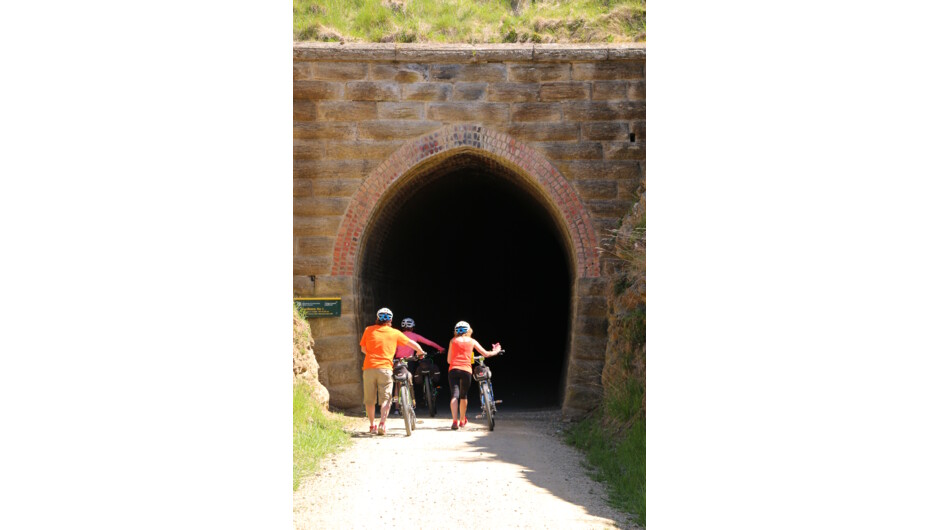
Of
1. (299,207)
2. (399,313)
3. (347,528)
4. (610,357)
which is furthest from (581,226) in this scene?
(347,528)

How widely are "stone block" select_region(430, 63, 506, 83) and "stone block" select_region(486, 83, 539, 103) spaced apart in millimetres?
117

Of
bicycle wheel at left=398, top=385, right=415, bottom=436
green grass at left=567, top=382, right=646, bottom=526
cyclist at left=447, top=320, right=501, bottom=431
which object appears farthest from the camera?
cyclist at left=447, top=320, right=501, bottom=431

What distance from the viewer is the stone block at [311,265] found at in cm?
1177

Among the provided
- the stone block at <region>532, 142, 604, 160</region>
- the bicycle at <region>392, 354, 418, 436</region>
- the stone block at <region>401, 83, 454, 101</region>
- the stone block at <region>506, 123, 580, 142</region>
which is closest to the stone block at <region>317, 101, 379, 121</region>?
the stone block at <region>401, 83, 454, 101</region>

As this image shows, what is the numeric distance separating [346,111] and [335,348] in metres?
3.31

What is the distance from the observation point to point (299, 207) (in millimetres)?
11797

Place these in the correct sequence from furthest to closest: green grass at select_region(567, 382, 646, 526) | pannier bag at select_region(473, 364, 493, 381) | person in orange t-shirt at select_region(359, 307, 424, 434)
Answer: pannier bag at select_region(473, 364, 493, 381) < person in orange t-shirt at select_region(359, 307, 424, 434) < green grass at select_region(567, 382, 646, 526)

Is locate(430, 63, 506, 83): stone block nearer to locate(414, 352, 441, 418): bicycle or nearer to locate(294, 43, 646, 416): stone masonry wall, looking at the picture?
locate(294, 43, 646, 416): stone masonry wall

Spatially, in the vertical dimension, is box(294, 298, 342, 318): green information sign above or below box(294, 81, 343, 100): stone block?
below

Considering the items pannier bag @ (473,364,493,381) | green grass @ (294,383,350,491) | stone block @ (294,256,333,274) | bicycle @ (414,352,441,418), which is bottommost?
green grass @ (294,383,350,491)

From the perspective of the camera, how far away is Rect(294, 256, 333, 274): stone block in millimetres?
11766

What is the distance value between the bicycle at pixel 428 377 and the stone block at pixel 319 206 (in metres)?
2.42

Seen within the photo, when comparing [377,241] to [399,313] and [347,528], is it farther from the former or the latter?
[347,528]

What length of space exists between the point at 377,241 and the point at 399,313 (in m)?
2.94
